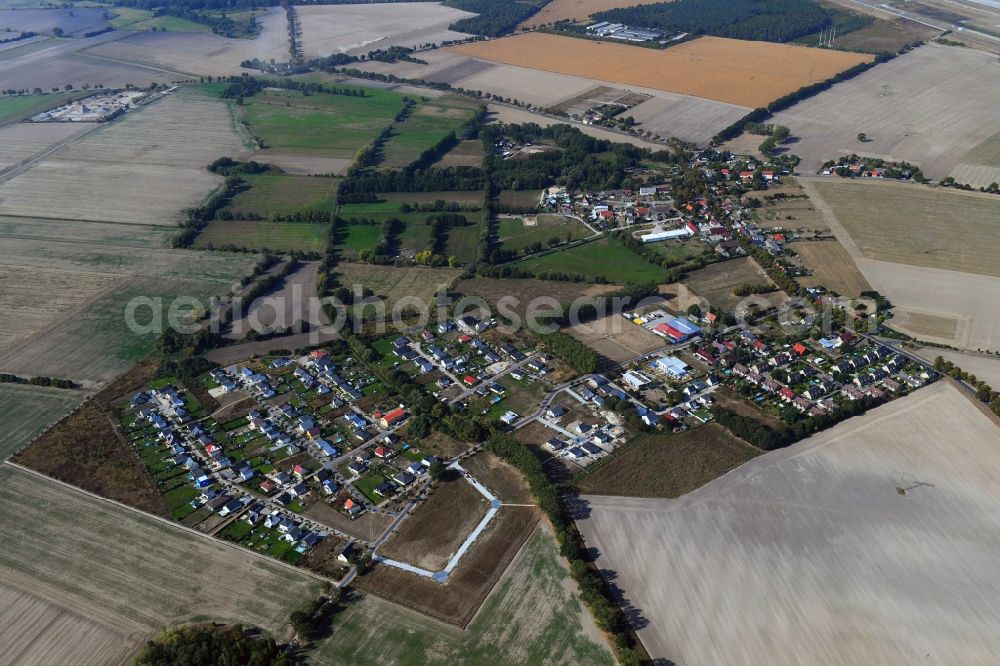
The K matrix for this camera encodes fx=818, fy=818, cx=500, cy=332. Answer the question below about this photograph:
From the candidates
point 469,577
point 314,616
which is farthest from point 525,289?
point 314,616

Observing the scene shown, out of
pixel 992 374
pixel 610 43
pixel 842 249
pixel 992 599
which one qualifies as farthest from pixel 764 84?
pixel 992 599

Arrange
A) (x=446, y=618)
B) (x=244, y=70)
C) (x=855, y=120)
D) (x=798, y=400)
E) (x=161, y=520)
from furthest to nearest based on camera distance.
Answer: (x=244, y=70) → (x=855, y=120) → (x=798, y=400) → (x=161, y=520) → (x=446, y=618)

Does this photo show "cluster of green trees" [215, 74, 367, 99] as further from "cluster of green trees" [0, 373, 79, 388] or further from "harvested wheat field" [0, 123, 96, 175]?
"cluster of green trees" [0, 373, 79, 388]

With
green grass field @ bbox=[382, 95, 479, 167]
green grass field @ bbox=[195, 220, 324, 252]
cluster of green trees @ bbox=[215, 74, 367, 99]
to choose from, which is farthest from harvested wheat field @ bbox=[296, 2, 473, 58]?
green grass field @ bbox=[195, 220, 324, 252]

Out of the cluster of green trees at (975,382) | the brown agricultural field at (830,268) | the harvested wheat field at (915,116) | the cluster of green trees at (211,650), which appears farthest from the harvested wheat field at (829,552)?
the harvested wheat field at (915,116)

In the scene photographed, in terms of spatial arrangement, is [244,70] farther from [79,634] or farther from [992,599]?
[992,599]

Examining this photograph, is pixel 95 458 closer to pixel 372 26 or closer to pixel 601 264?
pixel 601 264
